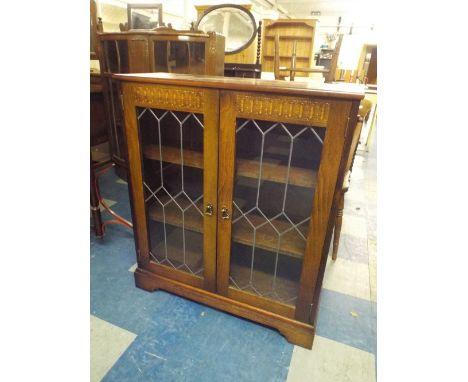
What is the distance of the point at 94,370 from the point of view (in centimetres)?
110

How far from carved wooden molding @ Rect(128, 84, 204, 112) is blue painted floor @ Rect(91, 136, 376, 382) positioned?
3.13 feet

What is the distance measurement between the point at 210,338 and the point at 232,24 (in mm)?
3528

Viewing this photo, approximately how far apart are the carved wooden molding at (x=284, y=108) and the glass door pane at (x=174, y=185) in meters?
0.19

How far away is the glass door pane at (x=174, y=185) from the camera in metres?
1.17

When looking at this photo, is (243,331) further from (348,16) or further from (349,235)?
(348,16)

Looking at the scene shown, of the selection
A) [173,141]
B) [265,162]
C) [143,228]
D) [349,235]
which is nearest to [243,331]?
[143,228]

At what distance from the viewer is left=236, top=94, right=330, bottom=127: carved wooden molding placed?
91 cm

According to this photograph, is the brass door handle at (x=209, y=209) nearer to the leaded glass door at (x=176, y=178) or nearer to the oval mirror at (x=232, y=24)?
the leaded glass door at (x=176, y=178)

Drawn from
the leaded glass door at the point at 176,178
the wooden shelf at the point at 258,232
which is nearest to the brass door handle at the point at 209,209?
the leaded glass door at the point at 176,178

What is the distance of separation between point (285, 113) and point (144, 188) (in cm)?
73

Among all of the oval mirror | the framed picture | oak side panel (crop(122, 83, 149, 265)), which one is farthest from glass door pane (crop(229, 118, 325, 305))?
the oval mirror

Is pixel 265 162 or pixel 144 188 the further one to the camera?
pixel 144 188

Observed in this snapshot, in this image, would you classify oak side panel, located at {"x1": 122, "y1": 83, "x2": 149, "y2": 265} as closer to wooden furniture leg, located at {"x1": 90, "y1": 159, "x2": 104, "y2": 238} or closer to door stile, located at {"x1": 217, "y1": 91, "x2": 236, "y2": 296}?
door stile, located at {"x1": 217, "y1": 91, "x2": 236, "y2": 296}

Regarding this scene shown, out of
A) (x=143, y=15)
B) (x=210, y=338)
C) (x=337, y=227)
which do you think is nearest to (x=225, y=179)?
(x=210, y=338)
